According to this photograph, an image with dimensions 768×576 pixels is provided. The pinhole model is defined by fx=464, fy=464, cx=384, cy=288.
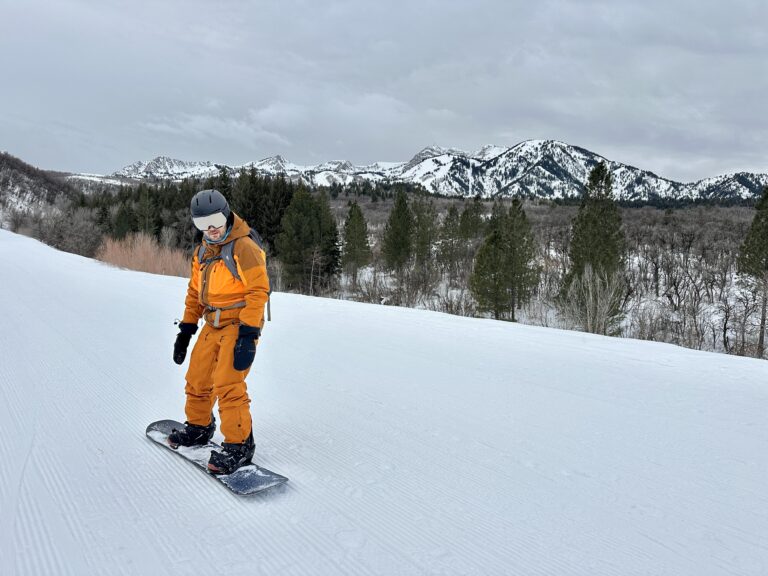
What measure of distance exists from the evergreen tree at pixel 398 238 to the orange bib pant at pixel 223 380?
45933 millimetres

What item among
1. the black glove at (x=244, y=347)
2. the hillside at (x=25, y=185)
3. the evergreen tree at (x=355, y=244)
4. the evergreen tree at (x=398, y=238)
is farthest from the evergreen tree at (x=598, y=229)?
the hillside at (x=25, y=185)

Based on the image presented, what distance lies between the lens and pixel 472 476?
9.84ft

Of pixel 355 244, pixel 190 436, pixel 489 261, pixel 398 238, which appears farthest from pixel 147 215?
pixel 190 436

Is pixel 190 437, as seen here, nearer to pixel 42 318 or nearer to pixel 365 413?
pixel 365 413

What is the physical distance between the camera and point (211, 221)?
2.95 m

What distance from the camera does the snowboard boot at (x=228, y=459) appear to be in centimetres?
290

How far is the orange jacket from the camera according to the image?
287cm

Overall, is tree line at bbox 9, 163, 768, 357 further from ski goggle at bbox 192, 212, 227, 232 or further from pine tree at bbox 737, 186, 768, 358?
ski goggle at bbox 192, 212, 227, 232

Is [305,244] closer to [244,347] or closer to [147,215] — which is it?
[147,215]

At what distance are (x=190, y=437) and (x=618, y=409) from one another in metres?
3.66

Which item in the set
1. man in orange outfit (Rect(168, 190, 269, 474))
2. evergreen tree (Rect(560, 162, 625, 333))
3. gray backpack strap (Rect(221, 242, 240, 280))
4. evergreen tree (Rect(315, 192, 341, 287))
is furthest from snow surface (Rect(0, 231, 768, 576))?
evergreen tree (Rect(315, 192, 341, 287))

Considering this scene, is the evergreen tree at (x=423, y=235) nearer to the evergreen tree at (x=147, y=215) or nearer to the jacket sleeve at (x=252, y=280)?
the evergreen tree at (x=147, y=215)

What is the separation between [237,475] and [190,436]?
675 millimetres

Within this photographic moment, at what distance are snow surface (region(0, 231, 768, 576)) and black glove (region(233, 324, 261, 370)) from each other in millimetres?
769
